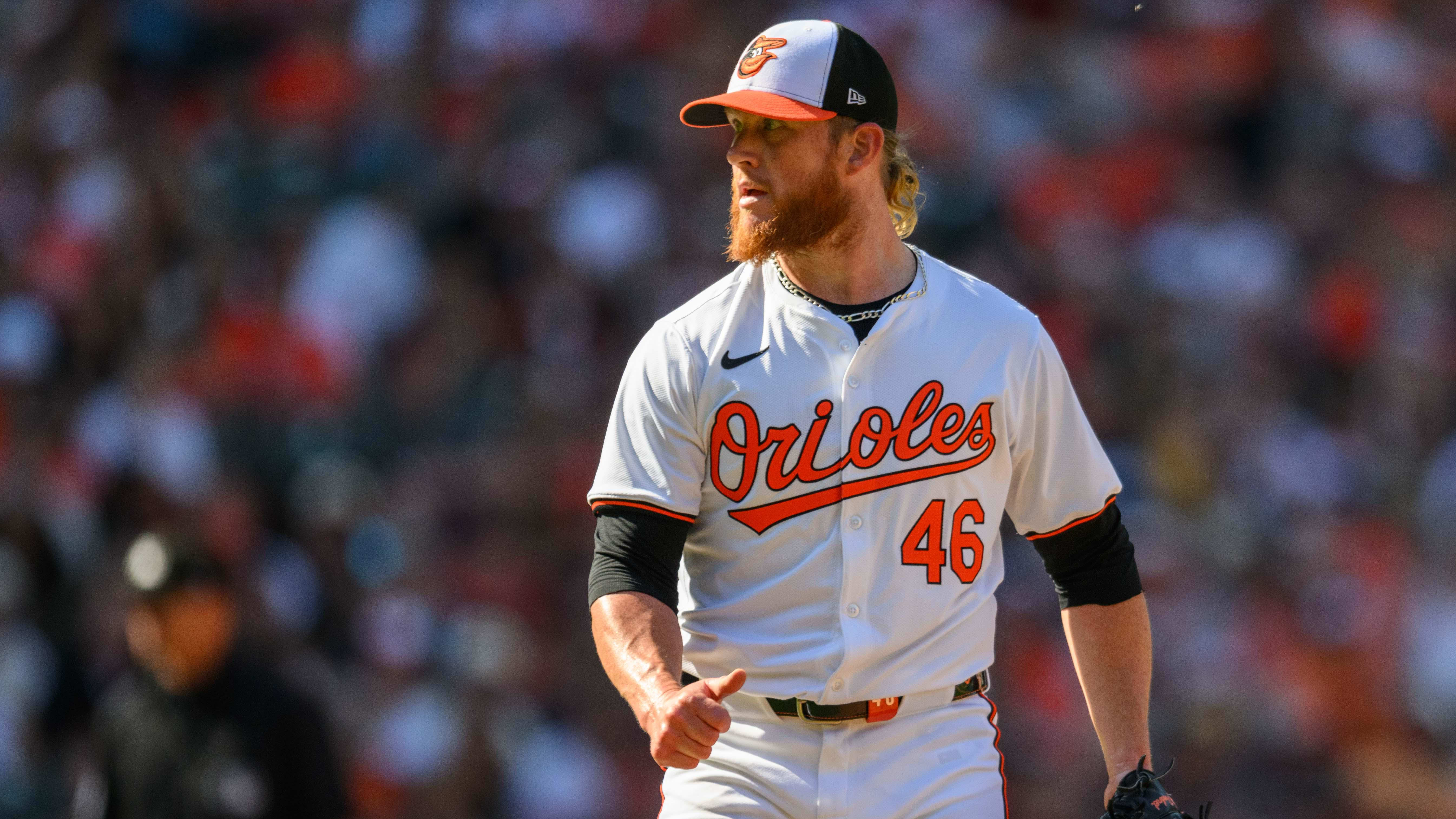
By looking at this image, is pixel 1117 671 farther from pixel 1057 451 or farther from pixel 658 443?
pixel 658 443

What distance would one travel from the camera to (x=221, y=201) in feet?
25.8

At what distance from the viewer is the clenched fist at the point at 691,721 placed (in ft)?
7.69

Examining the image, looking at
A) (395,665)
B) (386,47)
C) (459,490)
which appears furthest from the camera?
(386,47)

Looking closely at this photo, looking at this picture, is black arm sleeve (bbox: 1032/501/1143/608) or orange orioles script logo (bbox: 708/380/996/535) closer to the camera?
orange orioles script logo (bbox: 708/380/996/535)

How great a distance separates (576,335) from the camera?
23.8 ft

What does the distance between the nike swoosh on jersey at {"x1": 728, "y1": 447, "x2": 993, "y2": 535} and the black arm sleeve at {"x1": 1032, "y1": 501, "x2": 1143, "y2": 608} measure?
1.16 feet

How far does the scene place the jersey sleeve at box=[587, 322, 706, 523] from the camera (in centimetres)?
276

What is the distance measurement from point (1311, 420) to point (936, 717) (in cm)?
Result: 522

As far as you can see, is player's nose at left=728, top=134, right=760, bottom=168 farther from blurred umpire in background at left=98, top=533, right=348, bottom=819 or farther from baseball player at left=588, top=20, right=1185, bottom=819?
blurred umpire in background at left=98, top=533, right=348, bottom=819

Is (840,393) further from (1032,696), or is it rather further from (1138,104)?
(1138,104)

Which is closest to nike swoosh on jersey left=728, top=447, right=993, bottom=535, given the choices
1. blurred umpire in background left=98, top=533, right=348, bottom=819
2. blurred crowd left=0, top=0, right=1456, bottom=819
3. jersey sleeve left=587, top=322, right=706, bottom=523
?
jersey sleeve left=587, top=322, right=706, bottom=523

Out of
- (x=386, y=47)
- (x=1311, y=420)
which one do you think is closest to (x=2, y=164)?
(x=386, y=47)

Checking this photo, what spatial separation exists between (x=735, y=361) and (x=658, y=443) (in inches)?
8.2

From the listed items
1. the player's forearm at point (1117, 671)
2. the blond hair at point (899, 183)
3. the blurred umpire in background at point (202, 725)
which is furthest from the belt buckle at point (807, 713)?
the blurred umpire in background at point (202, 725)
